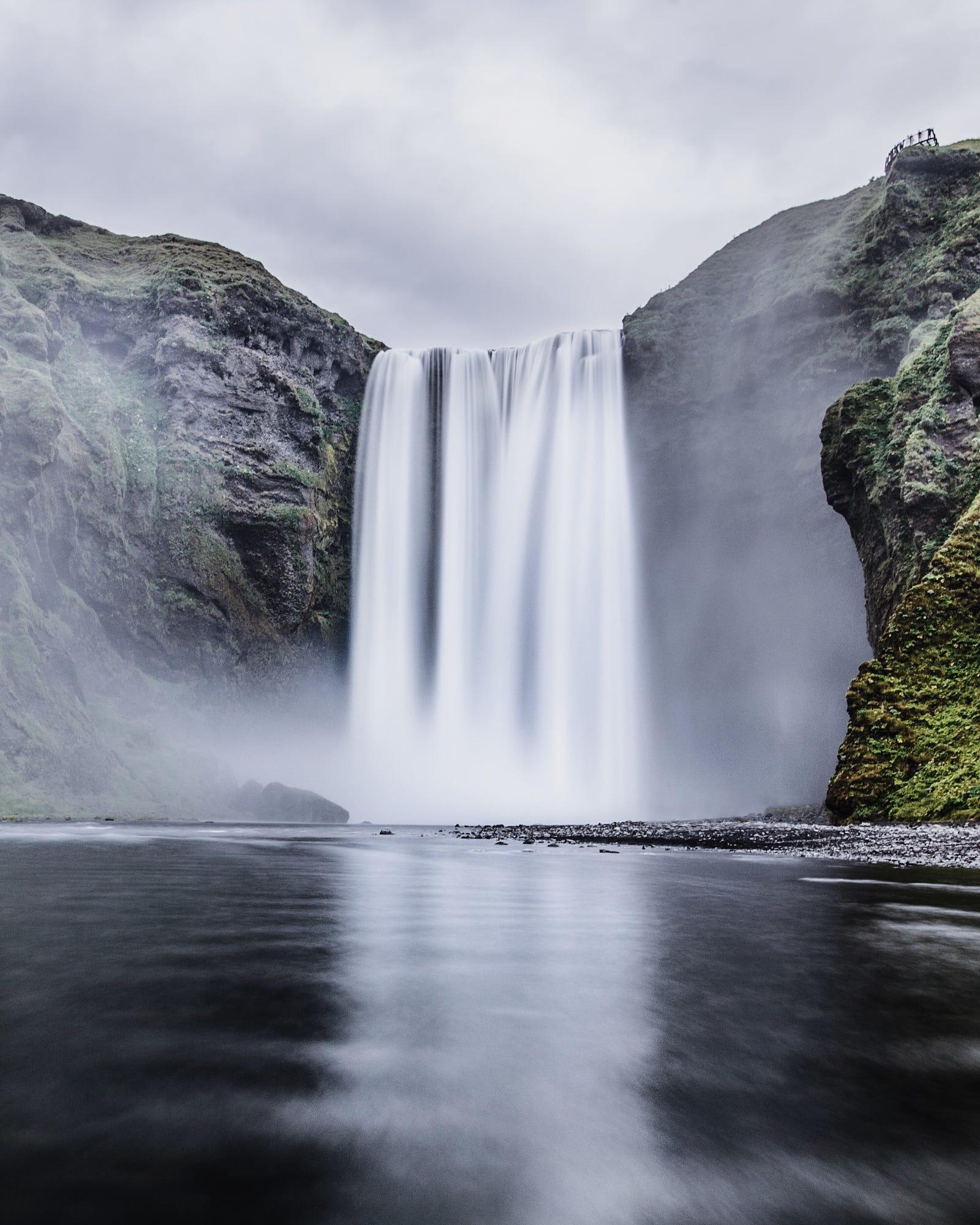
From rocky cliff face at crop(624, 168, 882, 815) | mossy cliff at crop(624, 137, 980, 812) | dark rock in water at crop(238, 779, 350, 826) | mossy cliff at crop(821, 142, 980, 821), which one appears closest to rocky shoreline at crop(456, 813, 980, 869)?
mossy cliff at crop(821, 142, 980, 821)

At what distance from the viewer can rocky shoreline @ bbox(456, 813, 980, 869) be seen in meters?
11.7

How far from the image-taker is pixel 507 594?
42.8m

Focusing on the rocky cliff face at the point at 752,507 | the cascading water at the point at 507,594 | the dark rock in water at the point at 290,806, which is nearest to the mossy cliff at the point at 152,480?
the dark rock in water at the point at 290,806

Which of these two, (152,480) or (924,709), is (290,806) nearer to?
(152,480)

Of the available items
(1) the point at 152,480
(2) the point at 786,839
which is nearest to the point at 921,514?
(2) the point at 786,839

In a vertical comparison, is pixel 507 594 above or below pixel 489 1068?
above

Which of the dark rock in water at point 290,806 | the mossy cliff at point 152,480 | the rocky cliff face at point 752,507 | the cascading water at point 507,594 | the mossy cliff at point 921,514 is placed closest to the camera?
the mossy cliff at point 921,514

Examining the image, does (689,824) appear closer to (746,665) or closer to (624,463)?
(746,665)

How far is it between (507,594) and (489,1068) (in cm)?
3996

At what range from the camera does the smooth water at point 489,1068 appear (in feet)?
6.19

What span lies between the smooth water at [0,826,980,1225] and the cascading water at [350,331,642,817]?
34.5m

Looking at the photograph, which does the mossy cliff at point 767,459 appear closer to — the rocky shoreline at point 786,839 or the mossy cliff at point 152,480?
the rocky shoreline at point 786,839

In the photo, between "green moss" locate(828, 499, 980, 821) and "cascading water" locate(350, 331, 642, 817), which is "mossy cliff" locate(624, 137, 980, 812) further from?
"green moss" locate(828, 499, 980, 821)

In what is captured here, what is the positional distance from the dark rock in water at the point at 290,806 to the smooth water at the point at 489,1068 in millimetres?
26370
